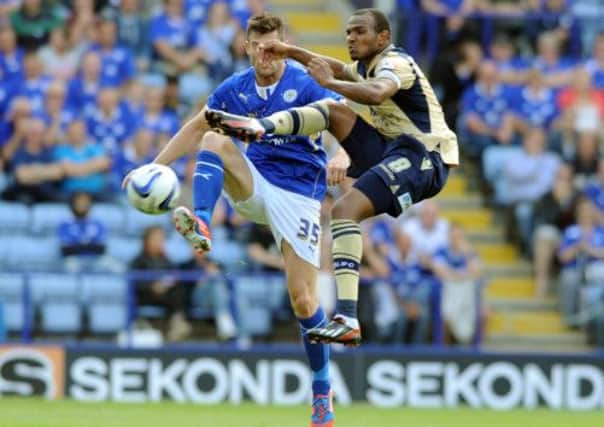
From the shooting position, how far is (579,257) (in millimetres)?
17375

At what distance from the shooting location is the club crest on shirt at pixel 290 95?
1150 centimetres

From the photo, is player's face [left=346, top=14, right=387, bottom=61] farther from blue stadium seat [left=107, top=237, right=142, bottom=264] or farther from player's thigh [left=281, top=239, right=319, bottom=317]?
blue stadium seat [left=107, top=237, right=142, bottom=264]

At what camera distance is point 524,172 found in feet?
59.5

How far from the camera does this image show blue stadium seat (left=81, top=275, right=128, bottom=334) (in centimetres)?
1586

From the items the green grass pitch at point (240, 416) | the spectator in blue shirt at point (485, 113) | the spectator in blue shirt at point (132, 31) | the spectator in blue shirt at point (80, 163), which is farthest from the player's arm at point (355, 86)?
the spectator in blue shirt at point (485, 113)

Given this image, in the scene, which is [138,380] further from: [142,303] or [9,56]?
[9,56]

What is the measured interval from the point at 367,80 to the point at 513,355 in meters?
6.61

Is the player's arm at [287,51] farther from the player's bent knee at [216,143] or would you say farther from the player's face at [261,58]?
the player's bent knee at [216,143]

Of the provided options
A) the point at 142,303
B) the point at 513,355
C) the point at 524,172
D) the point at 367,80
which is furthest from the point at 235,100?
the point at 524,172

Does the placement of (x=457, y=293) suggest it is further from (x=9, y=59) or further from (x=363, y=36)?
(x=363, y=36)

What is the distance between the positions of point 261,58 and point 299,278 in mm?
1553

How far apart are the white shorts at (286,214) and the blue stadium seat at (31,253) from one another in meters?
5.00

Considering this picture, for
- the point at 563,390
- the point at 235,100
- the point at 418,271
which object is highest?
the point at 235,100

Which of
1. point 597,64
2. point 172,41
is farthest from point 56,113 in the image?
point 597,64
